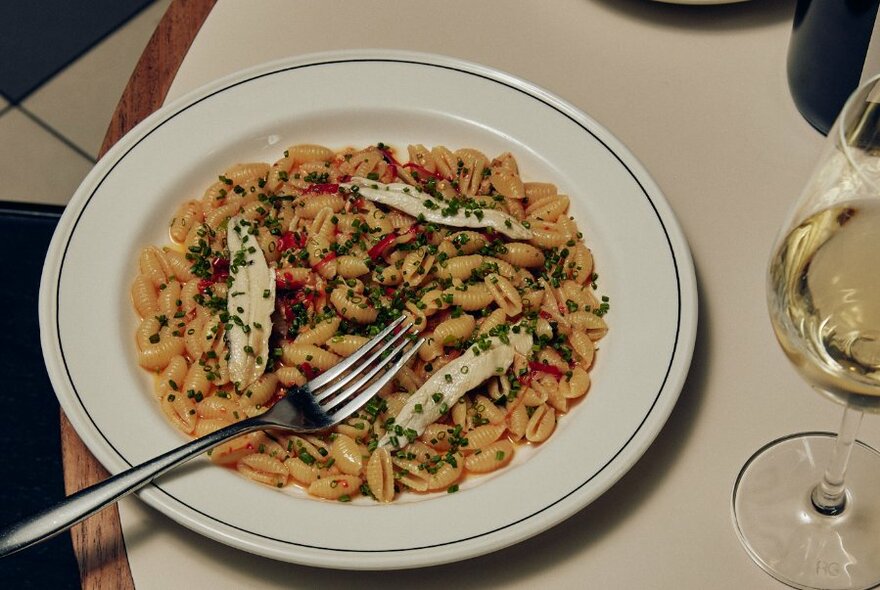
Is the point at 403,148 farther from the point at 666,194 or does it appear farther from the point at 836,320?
the point at 836,320

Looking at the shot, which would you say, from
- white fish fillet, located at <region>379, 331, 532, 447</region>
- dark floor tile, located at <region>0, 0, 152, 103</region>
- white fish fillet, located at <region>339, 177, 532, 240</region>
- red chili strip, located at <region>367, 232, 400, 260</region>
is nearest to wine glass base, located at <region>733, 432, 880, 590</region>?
white fish fillet, located at <region>379, 331, 532, 447</region>

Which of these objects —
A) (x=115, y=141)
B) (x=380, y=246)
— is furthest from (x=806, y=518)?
(x=115, y=141)

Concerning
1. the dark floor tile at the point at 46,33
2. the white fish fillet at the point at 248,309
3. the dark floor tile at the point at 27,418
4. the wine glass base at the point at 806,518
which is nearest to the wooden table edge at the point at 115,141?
the white fish fillet at the point at 248,309

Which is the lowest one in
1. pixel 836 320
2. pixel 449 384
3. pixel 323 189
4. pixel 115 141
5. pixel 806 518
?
pixel 806 518

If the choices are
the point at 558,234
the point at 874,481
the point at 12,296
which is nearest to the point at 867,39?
the point at 558,234

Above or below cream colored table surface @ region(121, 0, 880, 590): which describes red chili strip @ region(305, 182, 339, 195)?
above

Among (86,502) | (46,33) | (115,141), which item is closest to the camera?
(86,502)

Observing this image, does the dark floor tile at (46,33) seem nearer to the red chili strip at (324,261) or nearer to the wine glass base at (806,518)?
the red chili strip at (324,261)

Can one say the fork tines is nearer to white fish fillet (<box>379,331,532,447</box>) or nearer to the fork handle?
white fish fillet (<box>379,331,532,447</box>)
